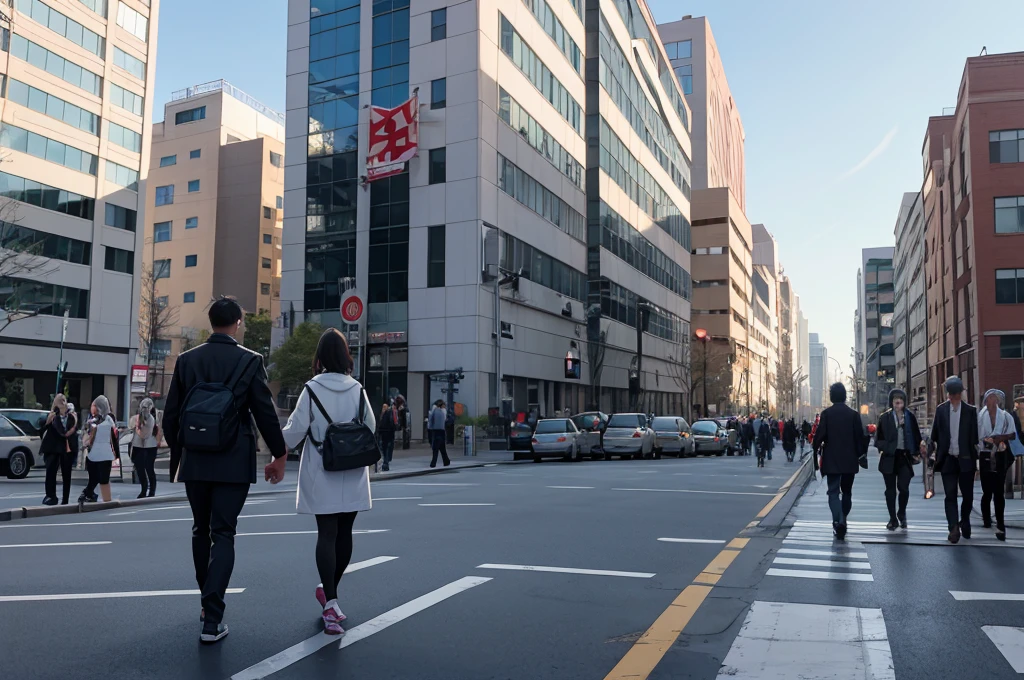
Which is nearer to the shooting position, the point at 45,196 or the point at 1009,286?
the point at 1009,286

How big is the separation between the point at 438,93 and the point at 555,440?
65.6ft

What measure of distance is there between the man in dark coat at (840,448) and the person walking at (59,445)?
11.2m

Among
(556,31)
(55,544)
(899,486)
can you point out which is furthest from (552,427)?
(556,31)

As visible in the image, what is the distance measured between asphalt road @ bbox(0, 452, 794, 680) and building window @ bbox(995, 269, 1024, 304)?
130 ft

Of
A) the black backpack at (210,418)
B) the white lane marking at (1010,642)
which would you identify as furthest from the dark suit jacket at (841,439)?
the black backpack at (210,418)

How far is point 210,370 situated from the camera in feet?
17.7

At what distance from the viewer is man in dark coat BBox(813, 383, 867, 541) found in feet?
34.3

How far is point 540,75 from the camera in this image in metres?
49.6

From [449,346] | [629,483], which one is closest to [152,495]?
[629,483]

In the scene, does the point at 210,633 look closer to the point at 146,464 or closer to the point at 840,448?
the point at 840,448

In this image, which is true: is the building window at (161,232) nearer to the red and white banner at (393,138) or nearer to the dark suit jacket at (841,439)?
Answer: the red and white banner at (393,138)

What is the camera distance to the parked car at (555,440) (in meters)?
30.9

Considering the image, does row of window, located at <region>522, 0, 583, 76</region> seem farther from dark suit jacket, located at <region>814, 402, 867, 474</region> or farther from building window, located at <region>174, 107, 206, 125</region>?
dark suit jacket, located at <region>814, 402, 867, 474</region>

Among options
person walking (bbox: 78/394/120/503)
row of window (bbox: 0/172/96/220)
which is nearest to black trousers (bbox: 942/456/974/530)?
person walking (bbox: 78/394/120/503)
